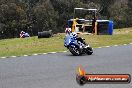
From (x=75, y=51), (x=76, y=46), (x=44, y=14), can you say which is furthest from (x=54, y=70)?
(x=44, y=14)

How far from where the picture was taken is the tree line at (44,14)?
55281 millimetres

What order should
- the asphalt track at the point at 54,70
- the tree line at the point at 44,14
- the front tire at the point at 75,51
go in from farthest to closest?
the tree line at the point at 44,14
the front tire at the point at 75,51
the asphalt track at the point at 54,70

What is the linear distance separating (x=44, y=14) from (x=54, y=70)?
45414 millimetres

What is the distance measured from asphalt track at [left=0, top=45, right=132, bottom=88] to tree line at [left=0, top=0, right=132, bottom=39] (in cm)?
3867

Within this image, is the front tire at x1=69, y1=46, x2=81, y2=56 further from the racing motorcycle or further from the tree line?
the tree line

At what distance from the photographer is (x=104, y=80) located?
14.5ft

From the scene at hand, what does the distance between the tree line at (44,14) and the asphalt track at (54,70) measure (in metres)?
38.7

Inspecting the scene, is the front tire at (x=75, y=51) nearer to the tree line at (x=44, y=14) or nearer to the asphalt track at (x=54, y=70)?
the asphalt track at (x=54, y=70)

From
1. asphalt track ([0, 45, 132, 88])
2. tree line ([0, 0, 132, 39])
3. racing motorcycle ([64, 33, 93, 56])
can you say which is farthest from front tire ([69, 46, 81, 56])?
tree line ([0, 0, 132, 39])

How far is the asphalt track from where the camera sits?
971 cm

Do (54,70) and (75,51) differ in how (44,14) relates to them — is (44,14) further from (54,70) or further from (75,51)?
(54,70)

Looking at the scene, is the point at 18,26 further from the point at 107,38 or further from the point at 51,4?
the point at 107,38

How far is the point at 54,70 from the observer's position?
1243 centimetres

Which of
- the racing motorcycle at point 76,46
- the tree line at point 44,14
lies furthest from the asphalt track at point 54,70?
the tree line at point 44,14
